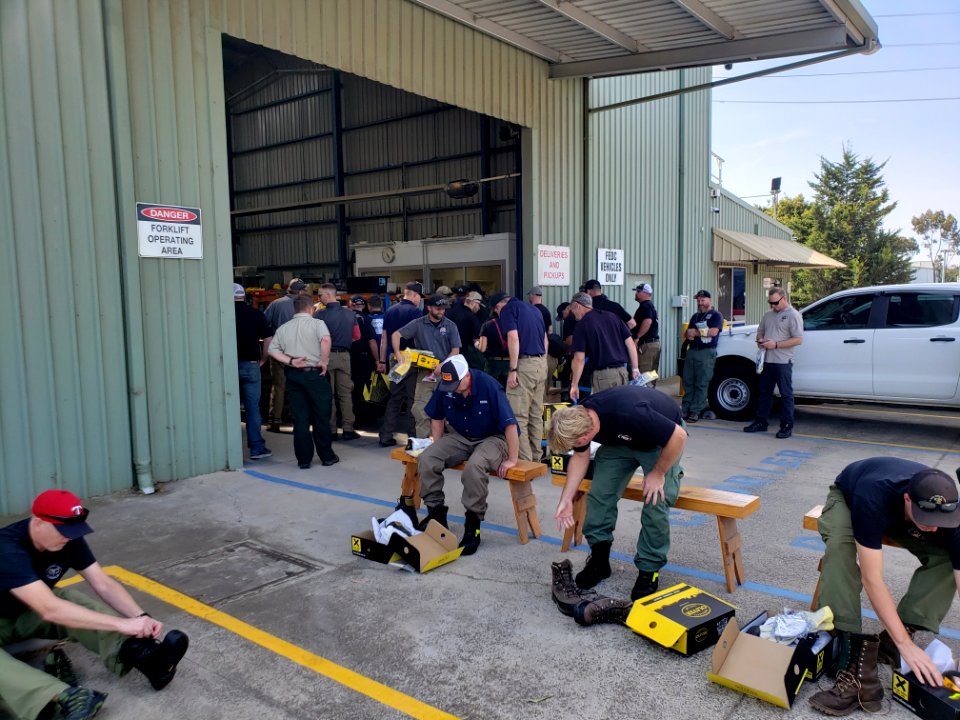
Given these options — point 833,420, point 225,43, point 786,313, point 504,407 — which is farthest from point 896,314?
point 225,43

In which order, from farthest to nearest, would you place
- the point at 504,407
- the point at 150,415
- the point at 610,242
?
1. the point at 610,242
2. the point at 150,415
3. the point at 504,407

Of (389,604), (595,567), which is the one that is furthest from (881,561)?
(389,604)

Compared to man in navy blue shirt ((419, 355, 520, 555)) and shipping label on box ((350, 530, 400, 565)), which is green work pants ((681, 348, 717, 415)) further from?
shipping label on box ((350, 530, 400, 565))

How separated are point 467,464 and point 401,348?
3079mm

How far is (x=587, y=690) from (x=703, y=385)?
24.7 feet

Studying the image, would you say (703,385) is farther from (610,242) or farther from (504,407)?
(504,407)

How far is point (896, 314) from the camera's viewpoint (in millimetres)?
8766

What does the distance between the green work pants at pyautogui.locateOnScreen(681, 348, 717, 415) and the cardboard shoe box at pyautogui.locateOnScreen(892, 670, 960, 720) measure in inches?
282

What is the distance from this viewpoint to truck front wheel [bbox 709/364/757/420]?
1002 centimetres

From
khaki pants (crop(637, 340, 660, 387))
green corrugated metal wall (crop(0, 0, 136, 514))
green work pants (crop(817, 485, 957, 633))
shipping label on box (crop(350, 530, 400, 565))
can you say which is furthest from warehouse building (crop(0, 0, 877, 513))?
green work pants (crop(817, 485, 957, 633))

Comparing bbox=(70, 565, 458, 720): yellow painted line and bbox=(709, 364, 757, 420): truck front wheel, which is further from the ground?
bbox=(709, 364, 757, 420): truck front wheel

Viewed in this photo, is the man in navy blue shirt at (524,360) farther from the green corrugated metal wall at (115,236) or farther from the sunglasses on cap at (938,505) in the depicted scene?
the sunglasses on cap at (938,505)

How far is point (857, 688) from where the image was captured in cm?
307

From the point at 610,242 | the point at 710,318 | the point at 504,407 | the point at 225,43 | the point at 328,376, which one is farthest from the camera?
the point at 225,43
